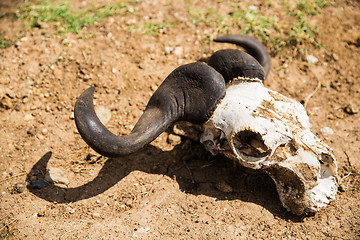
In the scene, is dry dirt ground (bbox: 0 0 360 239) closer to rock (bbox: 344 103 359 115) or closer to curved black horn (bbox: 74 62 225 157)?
rock (bbox: 344 103 359 115)

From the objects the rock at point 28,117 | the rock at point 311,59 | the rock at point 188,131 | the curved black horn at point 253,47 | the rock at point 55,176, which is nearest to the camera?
the rock at point 55,176

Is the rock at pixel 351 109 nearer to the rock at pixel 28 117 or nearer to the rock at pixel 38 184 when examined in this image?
the rock at pixel 38 184

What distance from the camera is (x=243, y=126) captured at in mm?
3566

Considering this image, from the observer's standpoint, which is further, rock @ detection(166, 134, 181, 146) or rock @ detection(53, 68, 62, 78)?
rock @ detection(53, 68, 62, 78)

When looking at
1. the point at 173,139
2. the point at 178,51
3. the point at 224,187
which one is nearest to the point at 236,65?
the point at 173,139

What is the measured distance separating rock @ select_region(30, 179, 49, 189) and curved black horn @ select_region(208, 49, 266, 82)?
8.84ft

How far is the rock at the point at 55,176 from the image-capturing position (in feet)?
13.6

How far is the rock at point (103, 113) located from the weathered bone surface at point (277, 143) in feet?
5.47

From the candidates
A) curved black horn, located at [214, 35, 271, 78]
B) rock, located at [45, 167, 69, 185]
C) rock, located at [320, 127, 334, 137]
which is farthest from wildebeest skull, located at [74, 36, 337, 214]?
rock, located at [45, 167, 69, 185]

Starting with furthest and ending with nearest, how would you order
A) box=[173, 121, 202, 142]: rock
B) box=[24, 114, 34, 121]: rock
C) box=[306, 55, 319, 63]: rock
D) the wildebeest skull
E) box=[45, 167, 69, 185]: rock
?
1. box=[306, 55, 319, 63]: rock
2. box=[24, 114, 34, 121]: rock
3. box=[173, 121, 202, 142]: rock
4. box=[45, 167, 69, 185]: rock
5. the wildebeest skull

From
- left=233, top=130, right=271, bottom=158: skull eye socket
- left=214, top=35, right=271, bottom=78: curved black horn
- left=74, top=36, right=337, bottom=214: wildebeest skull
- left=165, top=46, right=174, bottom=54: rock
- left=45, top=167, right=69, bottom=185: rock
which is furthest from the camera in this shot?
left=165, top=46, right=174, bottom=54: rock

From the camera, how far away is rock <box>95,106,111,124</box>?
4.82 metres

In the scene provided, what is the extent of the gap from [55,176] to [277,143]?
9.22ft

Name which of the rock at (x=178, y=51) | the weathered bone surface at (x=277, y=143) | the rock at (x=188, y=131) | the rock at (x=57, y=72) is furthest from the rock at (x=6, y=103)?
the weathered bone surface at (x=277, y=143)
